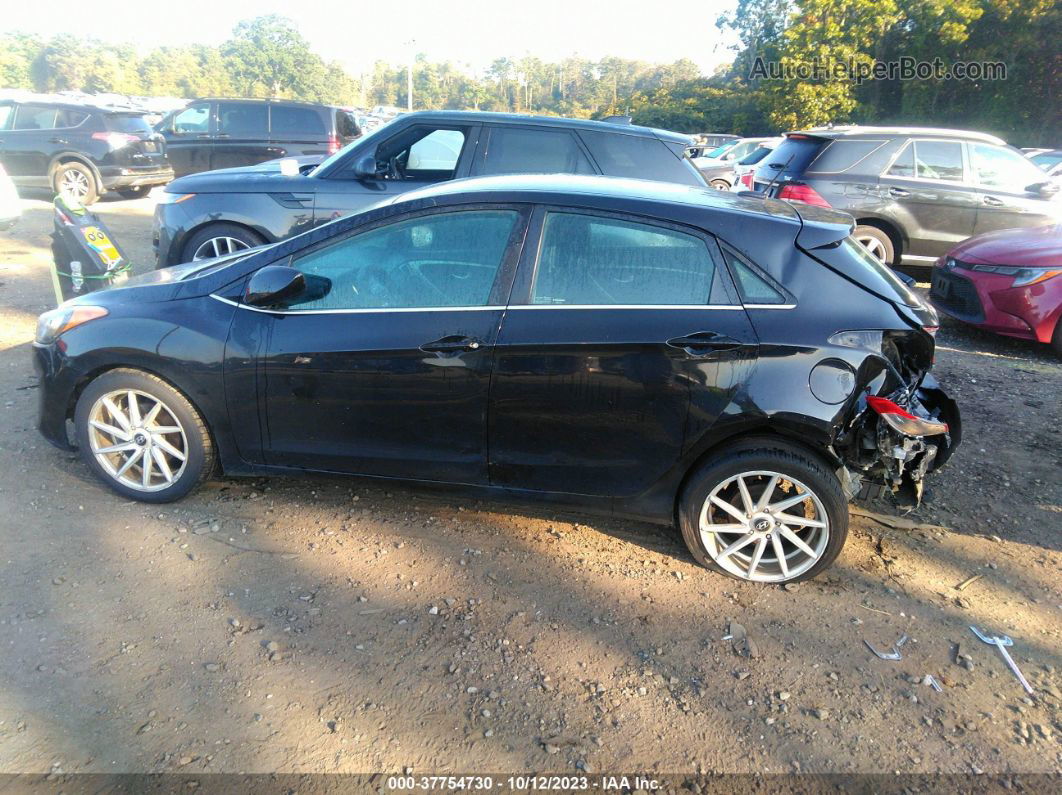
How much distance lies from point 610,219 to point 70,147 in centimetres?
1283

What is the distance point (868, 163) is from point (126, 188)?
11777 mm

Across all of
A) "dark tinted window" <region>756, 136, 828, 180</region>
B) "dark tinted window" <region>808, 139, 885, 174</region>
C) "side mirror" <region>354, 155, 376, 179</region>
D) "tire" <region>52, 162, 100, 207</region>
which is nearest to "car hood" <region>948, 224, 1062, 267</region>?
"dark tinted window" <region>808, 139, 885, 174</region>

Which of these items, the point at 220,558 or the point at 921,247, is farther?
the point at 921,247

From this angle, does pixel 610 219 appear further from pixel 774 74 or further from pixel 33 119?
pixel 774 74

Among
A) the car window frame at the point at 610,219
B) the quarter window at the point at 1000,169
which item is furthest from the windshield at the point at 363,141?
the quarter window at the point at 1000,169

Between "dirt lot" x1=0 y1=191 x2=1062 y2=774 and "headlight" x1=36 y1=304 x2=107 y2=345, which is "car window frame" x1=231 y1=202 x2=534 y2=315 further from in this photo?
"dirt lot" x1=0 y1=191 x2=1062 y2=774

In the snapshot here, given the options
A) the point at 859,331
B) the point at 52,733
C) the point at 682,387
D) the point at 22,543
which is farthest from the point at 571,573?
the point at 22,543

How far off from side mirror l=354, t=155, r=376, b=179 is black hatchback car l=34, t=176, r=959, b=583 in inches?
118

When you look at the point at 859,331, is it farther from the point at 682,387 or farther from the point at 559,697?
the point at 559,697

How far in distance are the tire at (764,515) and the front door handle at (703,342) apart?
429 mm

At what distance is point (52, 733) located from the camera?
2338 millimetres

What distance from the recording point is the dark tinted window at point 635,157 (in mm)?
6227

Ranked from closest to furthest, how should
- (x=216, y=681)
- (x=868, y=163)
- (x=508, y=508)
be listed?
(x=216, y=681), (x=508, y=508), (x=868, y=163)

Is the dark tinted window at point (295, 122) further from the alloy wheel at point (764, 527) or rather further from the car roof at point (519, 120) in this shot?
the alloy wheel at point (764, 527)
